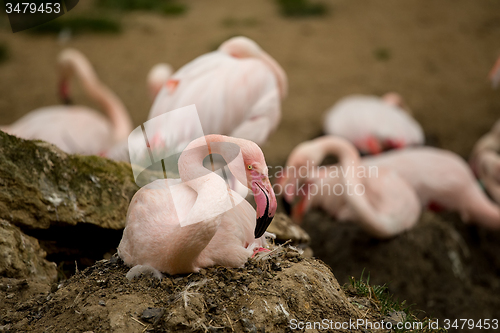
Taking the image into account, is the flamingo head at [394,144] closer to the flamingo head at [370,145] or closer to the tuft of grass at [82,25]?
the flamingo head at [370,145]

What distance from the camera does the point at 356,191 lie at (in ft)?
16.4

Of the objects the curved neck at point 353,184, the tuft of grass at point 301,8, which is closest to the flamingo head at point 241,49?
the curved neck at point 353,184

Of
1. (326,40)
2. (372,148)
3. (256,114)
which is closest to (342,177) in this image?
(256,114)

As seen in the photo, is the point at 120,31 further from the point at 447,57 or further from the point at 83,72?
the point at 447,57

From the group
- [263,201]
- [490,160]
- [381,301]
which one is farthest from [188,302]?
[490,160]

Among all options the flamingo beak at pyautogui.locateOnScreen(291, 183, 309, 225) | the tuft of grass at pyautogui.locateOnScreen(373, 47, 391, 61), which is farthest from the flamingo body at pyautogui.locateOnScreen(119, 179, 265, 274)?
the tuft of grass at pyautogui.locateOnScreen(373, 47, 391, 61)

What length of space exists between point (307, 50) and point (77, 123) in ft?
17.7

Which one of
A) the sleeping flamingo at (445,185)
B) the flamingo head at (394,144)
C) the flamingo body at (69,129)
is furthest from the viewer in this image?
the flamingo head at (394,144)

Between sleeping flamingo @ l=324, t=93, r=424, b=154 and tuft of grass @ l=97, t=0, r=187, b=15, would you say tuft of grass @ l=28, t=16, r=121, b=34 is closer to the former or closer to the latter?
tuft of grass @ l=97, t=0, r=187, b=15

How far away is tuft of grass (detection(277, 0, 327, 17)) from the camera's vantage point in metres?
10.2

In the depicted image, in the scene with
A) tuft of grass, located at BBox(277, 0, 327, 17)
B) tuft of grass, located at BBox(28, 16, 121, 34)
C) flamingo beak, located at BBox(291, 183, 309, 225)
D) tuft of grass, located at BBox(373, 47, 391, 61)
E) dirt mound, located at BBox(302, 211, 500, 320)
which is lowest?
dirt mound, located at BBox(302, 211, 500, 320)

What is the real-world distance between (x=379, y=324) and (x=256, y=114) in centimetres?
239

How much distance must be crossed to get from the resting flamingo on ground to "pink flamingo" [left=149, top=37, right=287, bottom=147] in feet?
12.4

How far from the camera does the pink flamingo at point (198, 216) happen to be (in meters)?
1.72
